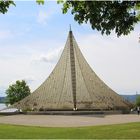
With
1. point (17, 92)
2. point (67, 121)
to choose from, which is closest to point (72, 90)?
point (67, 121)

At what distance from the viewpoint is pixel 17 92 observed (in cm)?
6694

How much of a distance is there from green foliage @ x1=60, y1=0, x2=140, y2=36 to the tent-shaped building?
108 ft

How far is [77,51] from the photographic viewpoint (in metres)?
47.6

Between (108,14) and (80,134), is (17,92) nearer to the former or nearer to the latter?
(80,134)

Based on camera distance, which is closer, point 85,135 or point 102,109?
point 85,135

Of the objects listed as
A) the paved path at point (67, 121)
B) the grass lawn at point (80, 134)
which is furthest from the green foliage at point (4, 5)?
the paved path at point (67, 121)

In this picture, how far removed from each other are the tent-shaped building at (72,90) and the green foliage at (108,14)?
108ft

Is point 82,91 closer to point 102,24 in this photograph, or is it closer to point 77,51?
point 77,51

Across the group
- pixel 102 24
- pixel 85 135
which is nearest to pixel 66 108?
pixel 85 135

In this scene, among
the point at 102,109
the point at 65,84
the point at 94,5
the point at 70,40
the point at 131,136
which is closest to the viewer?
the point at 94,5

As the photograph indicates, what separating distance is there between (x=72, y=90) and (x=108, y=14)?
35471 mm

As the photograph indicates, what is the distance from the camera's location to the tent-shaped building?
42531mm

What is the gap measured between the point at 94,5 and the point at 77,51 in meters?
39.2

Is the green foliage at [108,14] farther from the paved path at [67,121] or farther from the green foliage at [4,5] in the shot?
the paved path at [67,121]
